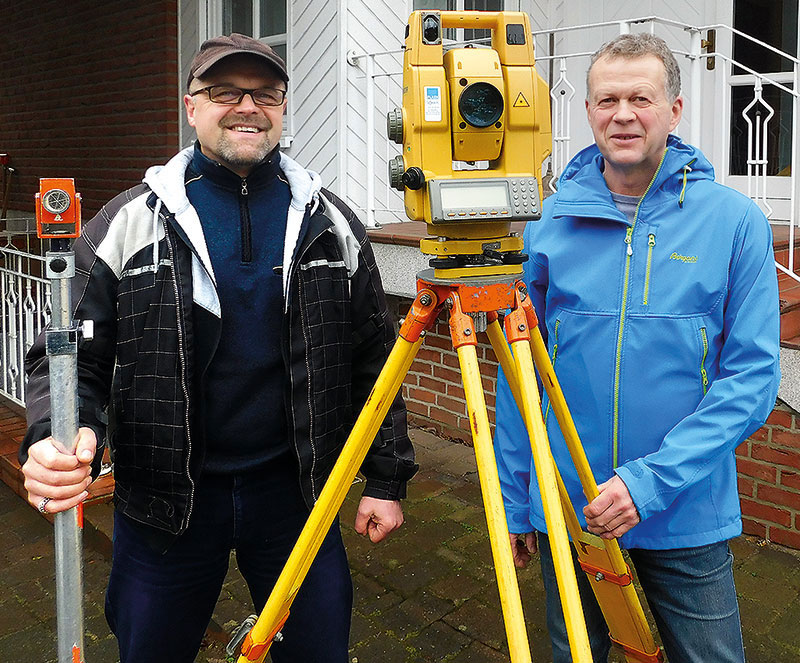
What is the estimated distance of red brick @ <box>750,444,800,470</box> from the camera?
137 inches

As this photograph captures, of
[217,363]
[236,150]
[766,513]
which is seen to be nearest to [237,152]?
[236,150]

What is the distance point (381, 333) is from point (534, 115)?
750 millimetres

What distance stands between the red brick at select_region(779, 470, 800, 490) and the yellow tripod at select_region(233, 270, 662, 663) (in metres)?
1.81

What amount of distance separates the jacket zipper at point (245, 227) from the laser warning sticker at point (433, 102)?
574mm

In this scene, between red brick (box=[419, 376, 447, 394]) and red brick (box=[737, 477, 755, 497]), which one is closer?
red brick (box=[737, 477, 755, 497])

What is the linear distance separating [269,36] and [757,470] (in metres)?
4.34

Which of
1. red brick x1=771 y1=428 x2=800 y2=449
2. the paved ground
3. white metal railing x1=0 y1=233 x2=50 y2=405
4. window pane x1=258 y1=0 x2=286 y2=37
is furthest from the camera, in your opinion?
window pane x1=258 y1=0 x2=286 y2=37

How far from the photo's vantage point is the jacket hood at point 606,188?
1.83 meters

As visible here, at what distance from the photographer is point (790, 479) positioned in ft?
11.5

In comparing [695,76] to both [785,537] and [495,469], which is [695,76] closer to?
[785,537]

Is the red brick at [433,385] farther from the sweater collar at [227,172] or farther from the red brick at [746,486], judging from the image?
the sweater collar at [227,172]

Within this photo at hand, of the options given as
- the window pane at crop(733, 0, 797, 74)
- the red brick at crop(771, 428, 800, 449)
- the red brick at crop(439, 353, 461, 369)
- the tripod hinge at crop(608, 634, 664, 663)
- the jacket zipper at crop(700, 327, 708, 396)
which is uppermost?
the window pane at crop(733, 0, 797, 74)

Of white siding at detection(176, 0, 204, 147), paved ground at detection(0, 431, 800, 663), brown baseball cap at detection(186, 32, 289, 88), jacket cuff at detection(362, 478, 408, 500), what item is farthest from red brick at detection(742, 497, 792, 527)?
white siding at detection(176, 0, 204, 147)

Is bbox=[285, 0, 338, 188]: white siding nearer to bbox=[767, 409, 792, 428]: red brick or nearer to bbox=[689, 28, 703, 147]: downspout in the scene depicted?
bbox=[689, 28, 703, 147]: downspout
